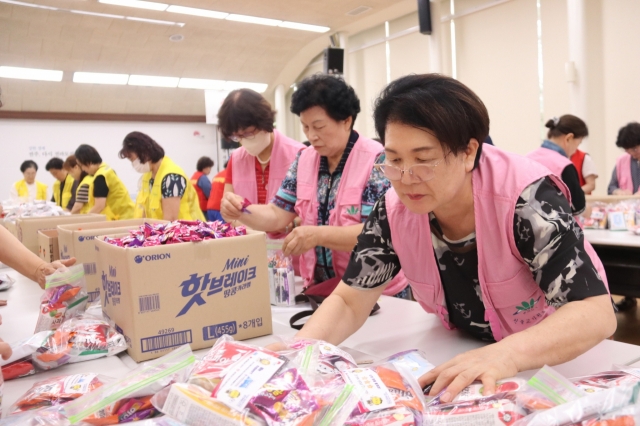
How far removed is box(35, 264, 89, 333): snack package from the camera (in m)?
1.41

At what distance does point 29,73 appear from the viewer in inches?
380

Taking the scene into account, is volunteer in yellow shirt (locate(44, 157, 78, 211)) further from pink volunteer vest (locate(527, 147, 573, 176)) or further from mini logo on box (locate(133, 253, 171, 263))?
mini logo on box (locate(133, 253, 171, 263))

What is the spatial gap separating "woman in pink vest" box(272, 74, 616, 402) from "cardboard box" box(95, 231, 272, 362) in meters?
0.24

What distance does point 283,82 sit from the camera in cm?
1177

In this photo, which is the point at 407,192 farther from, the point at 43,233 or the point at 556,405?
the point at 43,233

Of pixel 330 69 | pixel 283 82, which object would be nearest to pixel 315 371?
pixel 330 69

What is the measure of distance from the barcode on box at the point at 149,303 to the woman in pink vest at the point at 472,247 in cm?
37

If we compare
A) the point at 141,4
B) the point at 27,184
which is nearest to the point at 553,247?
the point at 141,4

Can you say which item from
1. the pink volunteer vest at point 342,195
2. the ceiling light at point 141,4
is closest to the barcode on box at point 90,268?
the pink volunteer vest at point 342,195

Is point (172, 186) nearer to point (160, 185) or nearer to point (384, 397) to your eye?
point (160, 185)

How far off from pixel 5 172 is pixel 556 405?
11.9 meters

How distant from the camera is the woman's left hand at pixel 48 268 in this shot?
1658 mm

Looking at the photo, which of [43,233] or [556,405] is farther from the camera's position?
[43,233]

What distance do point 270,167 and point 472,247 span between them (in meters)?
1.60
